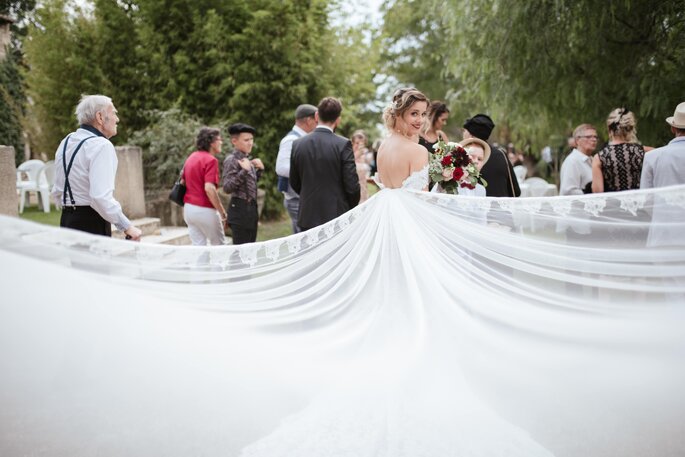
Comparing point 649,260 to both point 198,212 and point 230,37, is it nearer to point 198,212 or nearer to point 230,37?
point 198,212

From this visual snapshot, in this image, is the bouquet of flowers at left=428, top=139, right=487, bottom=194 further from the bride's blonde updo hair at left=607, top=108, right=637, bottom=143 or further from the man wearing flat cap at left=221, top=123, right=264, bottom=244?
the man wearing flat cap at left=221, top=123, right=264, bottom=244

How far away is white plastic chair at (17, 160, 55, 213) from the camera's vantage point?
40.9 feet

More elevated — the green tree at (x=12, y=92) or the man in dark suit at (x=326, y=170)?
the green tree at (x=12, y=92)

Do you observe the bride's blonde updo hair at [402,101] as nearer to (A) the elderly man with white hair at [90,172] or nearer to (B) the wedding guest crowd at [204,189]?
(A) the elderly man with white hair at [90,172]

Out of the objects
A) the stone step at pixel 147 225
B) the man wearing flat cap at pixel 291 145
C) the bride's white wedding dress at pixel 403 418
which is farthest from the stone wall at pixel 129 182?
the bride's white wedding dress at pixel 403 418

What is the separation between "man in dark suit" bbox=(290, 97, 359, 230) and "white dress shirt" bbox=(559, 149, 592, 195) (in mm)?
2182

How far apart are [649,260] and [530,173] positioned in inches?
1005

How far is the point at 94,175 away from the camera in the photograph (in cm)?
423

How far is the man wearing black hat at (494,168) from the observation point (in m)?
5.53

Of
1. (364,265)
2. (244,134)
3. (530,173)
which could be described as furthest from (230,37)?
(530,173)

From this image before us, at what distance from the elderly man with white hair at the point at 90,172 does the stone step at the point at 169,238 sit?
146 inches

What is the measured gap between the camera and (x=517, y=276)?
11.8 feet

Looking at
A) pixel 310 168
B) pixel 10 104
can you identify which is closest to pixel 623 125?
pixel 310 168

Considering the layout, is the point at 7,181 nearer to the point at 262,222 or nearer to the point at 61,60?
the point at 262,222
